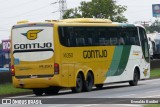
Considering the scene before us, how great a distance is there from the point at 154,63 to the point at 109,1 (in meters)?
23.9

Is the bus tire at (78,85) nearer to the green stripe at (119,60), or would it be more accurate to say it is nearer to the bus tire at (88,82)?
the bus tire at (88,82)

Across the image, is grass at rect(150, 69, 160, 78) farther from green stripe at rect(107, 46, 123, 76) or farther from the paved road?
the paved road

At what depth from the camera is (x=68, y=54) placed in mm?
30234

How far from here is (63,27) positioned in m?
30.0

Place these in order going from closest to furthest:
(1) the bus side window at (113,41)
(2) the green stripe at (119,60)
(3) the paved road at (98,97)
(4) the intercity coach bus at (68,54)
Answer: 1. (3) the paved road at (98,97)
2. (4) the intercity coach bus at (68,54)
3. (1) the bus side window at (113,41)
4. (2) the green stripe at (119,60)

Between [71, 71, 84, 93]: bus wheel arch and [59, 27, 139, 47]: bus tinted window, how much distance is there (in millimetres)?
1418

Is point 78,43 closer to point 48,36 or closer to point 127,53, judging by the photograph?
point 48,36

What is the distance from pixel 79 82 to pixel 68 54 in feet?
5.35

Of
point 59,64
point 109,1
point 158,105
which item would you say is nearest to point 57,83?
point 59,64

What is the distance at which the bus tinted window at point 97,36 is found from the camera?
30.2 metres

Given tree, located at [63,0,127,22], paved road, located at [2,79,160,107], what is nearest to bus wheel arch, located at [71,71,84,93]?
paved road, located at [2,79,160,107]

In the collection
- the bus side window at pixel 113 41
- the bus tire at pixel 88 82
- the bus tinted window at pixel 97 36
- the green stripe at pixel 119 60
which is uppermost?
the bus tinted window at pixel 97 36

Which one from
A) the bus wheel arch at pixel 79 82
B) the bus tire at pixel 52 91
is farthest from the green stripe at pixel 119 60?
the bus tire at pixel 52 91

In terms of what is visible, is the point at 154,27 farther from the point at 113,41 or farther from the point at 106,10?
the point at 113,41
